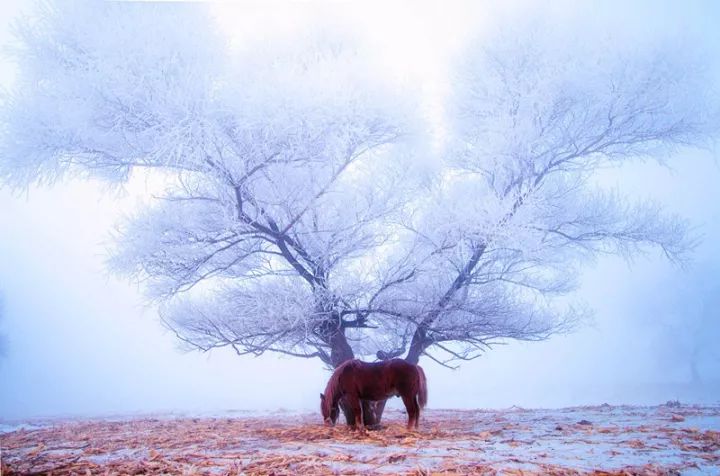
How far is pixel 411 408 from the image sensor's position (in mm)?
4059

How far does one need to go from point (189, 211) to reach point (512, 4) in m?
4.50

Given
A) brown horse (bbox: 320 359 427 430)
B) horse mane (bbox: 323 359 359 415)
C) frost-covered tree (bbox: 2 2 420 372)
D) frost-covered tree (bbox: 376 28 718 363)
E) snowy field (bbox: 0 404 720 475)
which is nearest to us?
snowy field (bbox: 0 404 720 475)

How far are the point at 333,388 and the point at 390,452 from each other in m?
1.48

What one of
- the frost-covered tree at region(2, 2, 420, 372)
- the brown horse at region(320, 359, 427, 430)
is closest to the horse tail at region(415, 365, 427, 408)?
the brown horse at region(320, 359, 427, 430)

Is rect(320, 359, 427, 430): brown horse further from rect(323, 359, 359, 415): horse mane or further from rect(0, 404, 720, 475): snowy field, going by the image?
rect(0, 404, 720, 475): snowy field

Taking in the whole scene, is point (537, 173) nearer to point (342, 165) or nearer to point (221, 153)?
point (342, 165)

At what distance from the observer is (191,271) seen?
4.73 m

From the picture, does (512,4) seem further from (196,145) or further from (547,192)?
(196,145)

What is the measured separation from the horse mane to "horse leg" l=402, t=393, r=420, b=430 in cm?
54

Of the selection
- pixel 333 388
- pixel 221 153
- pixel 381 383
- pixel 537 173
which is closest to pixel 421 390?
pixel 381 383

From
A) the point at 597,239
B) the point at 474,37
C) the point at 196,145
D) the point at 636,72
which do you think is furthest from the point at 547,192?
the point at 196,145

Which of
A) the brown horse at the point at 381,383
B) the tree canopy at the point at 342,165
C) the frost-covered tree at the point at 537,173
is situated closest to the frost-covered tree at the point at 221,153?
the tree canopy at the point at 342,165

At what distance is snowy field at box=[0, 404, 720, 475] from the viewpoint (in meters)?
2.32

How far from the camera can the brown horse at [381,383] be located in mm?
3998
